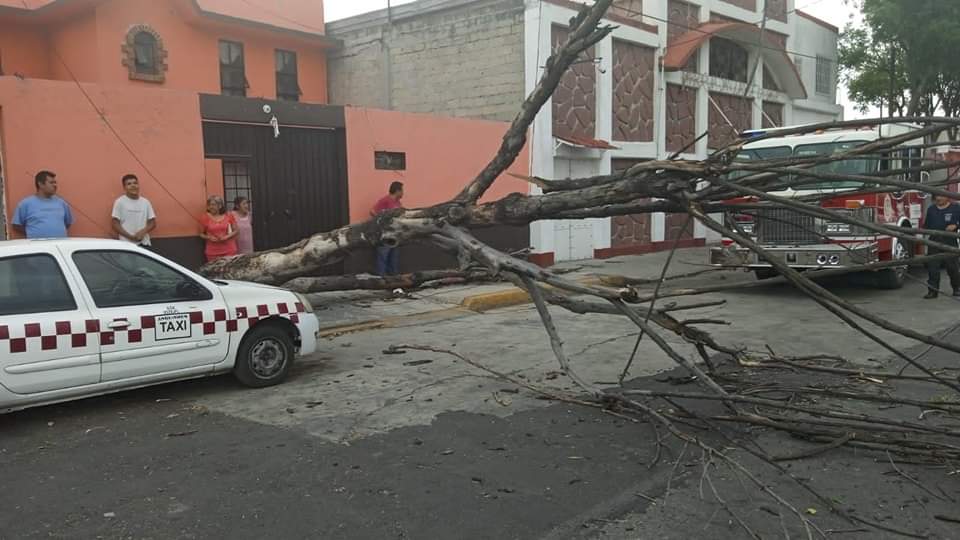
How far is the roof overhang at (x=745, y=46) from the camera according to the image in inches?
738

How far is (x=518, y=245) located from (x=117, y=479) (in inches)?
455

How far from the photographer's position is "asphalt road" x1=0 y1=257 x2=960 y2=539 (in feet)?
12.7

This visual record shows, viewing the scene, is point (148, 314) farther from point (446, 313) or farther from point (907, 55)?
point (907, 55)

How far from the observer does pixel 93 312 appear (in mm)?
5680

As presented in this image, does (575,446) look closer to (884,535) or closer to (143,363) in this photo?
(884,535)

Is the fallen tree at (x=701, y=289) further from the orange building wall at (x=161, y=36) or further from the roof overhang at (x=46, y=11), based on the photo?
the roof overhang at (x=46, y=11)

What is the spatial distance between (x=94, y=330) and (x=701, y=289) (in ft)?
15.1

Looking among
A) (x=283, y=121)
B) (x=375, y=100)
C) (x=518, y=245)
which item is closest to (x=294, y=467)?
(x=283, y=121)

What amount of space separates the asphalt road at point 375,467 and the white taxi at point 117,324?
0.29 metres

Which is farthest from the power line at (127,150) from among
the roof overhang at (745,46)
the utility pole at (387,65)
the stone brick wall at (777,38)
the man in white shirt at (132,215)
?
the stone brick wall at (777,38)

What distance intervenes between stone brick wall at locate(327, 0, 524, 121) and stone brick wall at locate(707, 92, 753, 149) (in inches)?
312

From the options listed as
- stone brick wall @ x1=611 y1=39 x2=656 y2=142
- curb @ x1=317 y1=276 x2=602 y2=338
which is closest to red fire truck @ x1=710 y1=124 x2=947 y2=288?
curb @ x1=317 y1=276 x2=602 y2=338

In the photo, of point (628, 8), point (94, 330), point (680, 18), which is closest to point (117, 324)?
point (94, 330)

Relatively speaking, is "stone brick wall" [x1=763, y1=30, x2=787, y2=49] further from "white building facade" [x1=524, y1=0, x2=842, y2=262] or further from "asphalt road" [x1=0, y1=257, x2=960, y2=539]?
"asphalt road" [x1=0, y1=257, x2=960, y2=539]
